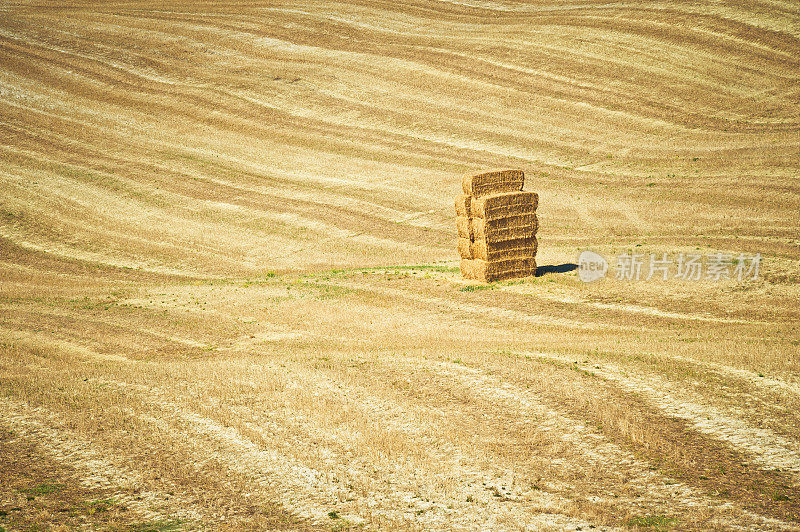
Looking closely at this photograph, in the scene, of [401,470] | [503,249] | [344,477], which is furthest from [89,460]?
[503,249]

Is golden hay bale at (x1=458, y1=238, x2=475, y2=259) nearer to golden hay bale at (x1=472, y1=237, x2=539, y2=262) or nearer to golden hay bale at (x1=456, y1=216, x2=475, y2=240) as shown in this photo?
golden hay bale at (x1=472, y1=237, x2=539, y2=262)

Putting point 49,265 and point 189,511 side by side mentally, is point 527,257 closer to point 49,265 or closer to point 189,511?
point 189,511

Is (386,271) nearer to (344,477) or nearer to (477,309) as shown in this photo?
(477,309)

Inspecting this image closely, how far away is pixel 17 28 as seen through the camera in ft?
191

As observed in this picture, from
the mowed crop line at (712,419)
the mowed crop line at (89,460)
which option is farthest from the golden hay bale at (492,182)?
the mowed crop line at (89,460)

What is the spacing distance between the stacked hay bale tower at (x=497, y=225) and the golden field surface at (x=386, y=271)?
0.86 meters

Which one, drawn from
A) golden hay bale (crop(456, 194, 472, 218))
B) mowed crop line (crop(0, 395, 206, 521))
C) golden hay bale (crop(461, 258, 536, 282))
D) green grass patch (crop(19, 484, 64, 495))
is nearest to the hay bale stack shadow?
golden hay bale (crop(461, 258, 536, 282))

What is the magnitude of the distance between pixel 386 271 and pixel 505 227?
4932 millimetres

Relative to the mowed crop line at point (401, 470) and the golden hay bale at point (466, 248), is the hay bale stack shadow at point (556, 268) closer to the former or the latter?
the golden hay bale at point (466, 248)

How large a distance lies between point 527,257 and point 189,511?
645 inches

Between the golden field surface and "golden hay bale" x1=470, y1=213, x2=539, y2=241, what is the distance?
1.67m

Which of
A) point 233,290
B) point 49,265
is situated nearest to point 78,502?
point 233,290

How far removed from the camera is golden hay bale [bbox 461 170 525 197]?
24.1 m

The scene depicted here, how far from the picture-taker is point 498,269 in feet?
79.8
